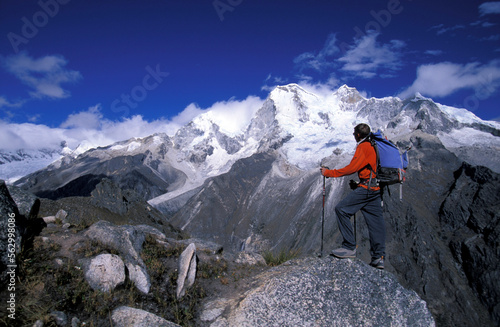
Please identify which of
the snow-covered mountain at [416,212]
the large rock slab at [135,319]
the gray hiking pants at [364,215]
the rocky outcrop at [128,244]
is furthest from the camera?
the snow-covered mountain at [416,212]

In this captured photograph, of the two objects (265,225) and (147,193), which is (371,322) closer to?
(265,225)

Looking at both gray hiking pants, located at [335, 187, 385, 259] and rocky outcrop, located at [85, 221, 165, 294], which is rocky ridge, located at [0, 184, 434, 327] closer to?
rocky outcrop, located at [85, 221, 165, 294]

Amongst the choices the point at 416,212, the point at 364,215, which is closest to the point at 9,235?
the point at 364,215

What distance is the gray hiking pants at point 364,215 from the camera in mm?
6699

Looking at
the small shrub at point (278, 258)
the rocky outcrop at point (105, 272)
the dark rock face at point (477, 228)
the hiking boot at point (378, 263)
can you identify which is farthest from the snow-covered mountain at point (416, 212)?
the rocky outcrop at point (105, 272)

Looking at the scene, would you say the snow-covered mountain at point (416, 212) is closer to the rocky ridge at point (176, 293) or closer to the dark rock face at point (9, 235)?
the rocky ridge at point (176, 293)

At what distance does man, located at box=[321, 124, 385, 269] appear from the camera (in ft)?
21.8

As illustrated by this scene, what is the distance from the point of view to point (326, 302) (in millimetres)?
5852

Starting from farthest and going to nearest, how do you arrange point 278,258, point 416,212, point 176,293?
point 416,212, point 278,258, point 176,293

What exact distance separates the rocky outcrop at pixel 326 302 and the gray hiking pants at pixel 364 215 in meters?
0.52

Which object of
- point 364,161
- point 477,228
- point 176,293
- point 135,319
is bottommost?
point 135,319

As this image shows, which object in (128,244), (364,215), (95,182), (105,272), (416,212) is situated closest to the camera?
(105,272)

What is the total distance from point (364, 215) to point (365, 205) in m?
0.23

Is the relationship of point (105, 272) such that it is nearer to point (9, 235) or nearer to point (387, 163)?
point (9, 235)
